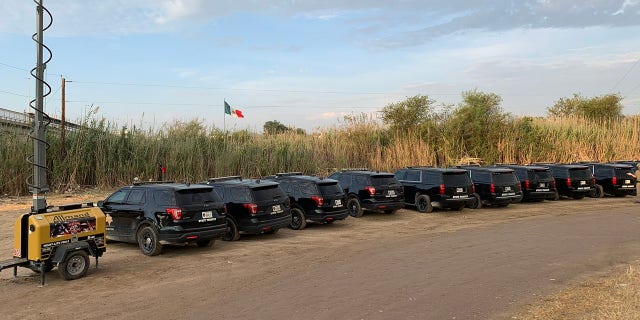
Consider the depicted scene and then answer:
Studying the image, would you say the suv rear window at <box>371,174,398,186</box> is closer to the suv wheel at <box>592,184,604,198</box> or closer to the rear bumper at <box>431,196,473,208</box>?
the rear bumper at <box>431,196,473,208</box>

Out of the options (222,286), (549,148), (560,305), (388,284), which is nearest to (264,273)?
(222,286)

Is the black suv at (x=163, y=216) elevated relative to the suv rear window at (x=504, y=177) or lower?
lower

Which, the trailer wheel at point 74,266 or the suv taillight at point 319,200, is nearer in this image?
the trailer wheel at point 74,266

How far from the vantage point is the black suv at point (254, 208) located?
13.8m

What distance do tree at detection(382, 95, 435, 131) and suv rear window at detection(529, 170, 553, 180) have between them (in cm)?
1259

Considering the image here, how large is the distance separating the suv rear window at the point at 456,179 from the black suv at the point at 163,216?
10134 millimetres

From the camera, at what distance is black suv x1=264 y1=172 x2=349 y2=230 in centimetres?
1588

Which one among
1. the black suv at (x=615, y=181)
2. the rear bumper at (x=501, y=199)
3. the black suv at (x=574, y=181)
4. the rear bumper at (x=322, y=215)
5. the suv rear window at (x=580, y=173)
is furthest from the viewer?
the black suv at (x=615, y=181)

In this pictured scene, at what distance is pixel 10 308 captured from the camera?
303 inches

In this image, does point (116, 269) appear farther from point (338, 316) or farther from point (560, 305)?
point (560, 305)

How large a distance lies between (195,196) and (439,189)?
34.5 ft

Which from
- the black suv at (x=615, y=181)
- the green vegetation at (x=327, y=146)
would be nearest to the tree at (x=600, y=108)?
the green vegetation at (x=327, y=146)

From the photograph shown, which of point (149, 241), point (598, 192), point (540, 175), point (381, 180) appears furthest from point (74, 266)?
point (598, 192)

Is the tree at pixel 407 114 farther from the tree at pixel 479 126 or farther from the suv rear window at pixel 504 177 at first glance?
the suv rear window at pixel 504 177
